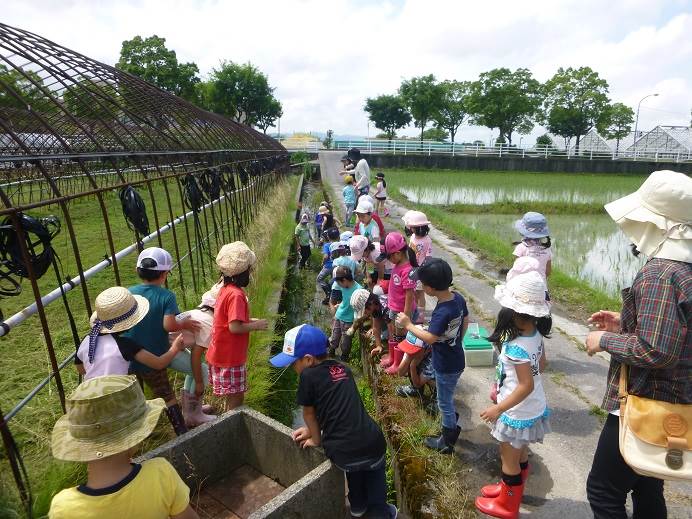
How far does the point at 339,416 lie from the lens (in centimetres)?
243

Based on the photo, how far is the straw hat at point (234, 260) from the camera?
312 cm

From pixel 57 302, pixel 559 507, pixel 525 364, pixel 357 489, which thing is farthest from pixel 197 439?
pixel 57 302

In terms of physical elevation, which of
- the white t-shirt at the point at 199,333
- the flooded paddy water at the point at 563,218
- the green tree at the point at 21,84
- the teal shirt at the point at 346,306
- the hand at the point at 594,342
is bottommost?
the flooded paddy water at the point at 563,218

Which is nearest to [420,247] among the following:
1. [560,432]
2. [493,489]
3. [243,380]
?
[560,432]

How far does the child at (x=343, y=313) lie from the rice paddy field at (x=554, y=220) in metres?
3.37

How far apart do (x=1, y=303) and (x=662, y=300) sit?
7.52 meters

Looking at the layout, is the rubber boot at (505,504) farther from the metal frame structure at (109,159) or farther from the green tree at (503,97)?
the green tree at (503,97)

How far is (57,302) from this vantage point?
6215 mm

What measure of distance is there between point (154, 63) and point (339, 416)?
40.0 metres

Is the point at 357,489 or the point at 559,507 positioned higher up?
the point at 357,489

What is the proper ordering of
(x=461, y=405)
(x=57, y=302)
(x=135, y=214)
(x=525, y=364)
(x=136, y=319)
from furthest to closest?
1. (x=57, y=302)
2. (x=135, y=214)
3. (x=461, y=405)
4. (x=136, y=319)
5. (x=525, y=364)

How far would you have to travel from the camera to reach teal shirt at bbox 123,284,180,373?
3.05 meters

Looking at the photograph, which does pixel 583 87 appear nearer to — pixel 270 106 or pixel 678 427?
pixel 270 106

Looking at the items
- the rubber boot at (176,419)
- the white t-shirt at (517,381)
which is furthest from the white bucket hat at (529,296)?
the rubber boot at (176,419)
